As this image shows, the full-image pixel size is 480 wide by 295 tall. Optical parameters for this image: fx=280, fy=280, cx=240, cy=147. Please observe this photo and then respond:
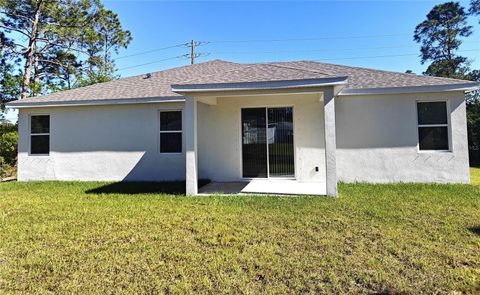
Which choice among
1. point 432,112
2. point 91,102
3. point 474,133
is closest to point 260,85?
point 432,112

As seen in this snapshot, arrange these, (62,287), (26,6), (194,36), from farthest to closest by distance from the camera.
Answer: (194,36), (26,6), (62,287)

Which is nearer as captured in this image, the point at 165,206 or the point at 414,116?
the point at 165,206

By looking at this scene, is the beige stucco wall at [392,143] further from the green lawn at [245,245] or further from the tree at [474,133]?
the tree at [474,133]

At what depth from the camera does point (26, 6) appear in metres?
23.3

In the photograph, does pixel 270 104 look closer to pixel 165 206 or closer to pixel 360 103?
pixel 360 103

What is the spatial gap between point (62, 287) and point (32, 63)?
28.0 m

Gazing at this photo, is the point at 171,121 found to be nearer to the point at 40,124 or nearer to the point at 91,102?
the point at 91,102

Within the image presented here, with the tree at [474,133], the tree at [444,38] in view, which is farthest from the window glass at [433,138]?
the tree at [444,38]

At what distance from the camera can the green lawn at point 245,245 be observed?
341 centimetres

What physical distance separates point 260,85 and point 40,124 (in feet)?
32.2

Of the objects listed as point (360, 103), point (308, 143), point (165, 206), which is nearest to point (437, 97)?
point (360, 103)

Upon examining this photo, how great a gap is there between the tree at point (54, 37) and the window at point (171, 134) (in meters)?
17.0

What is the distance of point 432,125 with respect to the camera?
364 inches

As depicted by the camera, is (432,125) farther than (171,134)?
No
